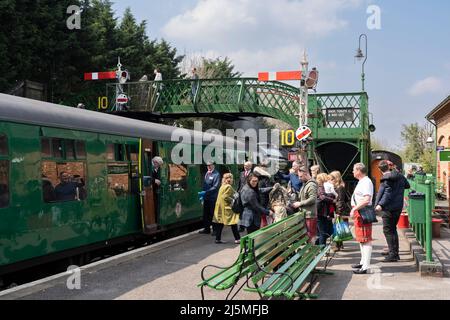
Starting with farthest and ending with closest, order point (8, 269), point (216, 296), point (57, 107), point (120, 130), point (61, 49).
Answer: point (61, 49) < point (120, 130) < point (57, 107) < point (8, 269) < point (216, 296)

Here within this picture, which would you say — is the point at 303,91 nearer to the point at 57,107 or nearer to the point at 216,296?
the point at 57,107

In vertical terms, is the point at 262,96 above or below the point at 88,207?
above

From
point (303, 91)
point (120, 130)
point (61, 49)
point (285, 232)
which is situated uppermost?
point (61, 49)

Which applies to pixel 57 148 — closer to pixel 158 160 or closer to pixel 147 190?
pixel 147 190

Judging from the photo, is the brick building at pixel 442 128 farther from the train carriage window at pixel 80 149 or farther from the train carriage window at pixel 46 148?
the train carriage window at pixel 46 148

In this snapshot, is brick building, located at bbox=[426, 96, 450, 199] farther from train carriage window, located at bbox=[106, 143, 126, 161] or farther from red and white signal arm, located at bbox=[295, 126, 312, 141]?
train carriage window, located at bbox=[106, 143, 126, 161]

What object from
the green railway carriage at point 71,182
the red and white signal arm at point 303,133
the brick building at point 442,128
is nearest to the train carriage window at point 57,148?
the green railway carriage at point 71,182

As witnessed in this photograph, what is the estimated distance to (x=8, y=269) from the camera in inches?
259

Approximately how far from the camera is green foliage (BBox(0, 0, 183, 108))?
20.7 metres

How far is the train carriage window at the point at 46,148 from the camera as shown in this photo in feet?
24.0

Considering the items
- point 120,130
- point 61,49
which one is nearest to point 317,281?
point 120,130

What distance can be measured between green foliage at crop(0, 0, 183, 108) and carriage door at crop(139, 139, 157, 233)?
11.5m
